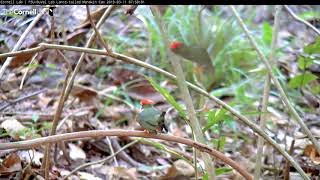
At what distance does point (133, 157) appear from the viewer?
1.89 metres

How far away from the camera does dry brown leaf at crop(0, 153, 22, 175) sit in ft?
4.42

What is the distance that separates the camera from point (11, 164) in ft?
4.47

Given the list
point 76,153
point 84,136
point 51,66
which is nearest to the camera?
point 84,136

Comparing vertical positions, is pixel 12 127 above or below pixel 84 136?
below

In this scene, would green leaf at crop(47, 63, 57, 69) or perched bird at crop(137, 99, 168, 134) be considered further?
green leaf at crop(47, 63, 57, 69)

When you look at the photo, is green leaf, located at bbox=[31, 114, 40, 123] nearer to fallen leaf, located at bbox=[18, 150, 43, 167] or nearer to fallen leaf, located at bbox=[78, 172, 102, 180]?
fallen leaf, located at bbox=[18, 150, 43, 167]

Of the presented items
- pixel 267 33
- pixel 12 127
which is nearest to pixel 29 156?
pixel 12 127

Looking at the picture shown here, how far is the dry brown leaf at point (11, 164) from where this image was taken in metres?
1.35

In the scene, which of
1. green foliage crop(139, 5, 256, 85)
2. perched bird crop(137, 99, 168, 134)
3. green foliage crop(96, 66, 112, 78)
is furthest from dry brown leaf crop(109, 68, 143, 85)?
perched bird crop(137, 99, 168, 134)

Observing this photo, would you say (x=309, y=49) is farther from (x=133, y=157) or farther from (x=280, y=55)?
(x=280, y=55)

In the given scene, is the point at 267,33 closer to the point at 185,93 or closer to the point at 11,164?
the point at 11,164

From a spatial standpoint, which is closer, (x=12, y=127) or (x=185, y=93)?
(x=185, y=93)

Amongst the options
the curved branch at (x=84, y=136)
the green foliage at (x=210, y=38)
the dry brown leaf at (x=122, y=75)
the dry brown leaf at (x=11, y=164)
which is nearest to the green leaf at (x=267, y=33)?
the green foliage at (x=210, y=38)

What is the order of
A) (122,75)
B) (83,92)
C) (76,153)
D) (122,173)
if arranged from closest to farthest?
(122,173) < (76,153) < (83,92) < (122,75)
